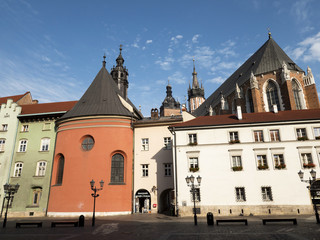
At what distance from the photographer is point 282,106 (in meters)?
35.8

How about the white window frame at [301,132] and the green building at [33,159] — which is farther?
the green building at [33,159]

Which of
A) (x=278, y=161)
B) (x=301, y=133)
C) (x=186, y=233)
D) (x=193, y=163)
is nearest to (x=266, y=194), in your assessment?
(x=278, y=161)

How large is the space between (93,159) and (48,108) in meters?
11.7

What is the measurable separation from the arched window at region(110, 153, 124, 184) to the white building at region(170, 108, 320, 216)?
6627 millimetres

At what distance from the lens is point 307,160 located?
842 inches

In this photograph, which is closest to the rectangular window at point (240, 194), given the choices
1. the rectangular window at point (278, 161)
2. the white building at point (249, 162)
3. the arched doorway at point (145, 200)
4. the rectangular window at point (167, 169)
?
the white building at point (249, 162)

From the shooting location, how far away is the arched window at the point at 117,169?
25.2 meters

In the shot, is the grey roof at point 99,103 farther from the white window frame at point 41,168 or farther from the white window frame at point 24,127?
the white window frame at point 24,127

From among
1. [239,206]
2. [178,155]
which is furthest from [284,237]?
[178,155]

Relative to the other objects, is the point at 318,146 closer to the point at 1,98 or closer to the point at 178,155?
the point at 178,155

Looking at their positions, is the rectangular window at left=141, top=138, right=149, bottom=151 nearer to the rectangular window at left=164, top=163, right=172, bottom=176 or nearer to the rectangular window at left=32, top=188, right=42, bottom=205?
the rectangular window at left=164, top=163, right=172, bottom=176

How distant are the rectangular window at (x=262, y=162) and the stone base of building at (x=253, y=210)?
3.44 meters

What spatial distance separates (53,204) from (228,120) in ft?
68.2

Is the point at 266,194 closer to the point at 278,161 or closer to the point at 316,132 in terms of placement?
the point at 278,161
